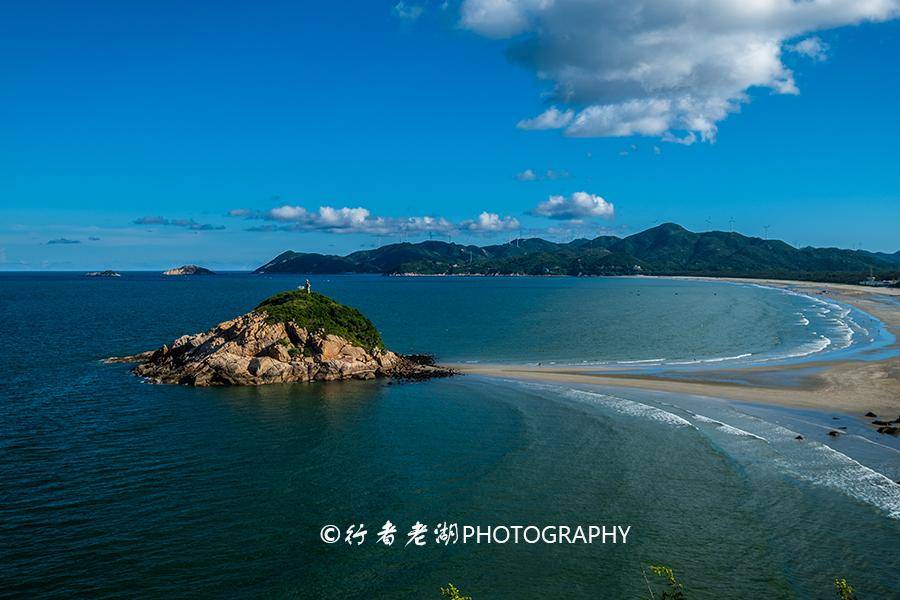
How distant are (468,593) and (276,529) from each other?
961cm

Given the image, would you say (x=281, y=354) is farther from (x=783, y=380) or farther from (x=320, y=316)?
(x=783, y=380)

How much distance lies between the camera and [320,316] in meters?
65.8

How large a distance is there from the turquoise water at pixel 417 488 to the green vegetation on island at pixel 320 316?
8376 millimetres

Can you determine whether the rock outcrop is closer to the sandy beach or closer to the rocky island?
the rocky island

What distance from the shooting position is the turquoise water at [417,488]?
23.0 metres

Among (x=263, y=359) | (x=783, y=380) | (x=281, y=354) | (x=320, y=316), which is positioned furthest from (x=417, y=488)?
(x=783, y=380)

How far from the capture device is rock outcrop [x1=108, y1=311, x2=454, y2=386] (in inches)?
2298

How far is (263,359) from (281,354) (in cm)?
215

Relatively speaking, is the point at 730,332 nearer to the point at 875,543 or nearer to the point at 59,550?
the point at 875,543

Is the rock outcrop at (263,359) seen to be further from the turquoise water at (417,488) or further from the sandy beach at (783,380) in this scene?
the sandy beach at (783,380)

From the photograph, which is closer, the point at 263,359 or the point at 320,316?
the point at 263,359

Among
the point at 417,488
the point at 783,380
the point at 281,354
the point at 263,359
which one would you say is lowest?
the point at 417,488

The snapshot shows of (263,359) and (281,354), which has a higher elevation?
(281,354)

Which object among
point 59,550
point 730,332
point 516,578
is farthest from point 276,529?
point 730,332
